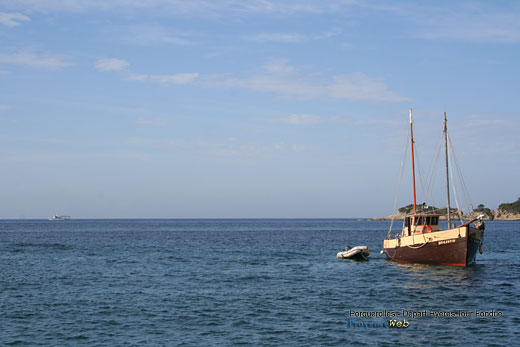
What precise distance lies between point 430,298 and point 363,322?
9.01m

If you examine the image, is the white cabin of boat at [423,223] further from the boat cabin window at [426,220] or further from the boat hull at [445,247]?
the boat hull at [445,247]

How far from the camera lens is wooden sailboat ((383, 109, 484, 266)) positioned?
47.3 m

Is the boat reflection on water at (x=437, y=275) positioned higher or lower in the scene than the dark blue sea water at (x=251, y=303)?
higher

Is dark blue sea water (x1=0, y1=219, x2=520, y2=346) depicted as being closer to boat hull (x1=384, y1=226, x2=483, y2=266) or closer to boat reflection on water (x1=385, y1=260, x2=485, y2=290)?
boat reflection on water (x1=385, y1=260, x2=485, y2=290)

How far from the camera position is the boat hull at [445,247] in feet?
155

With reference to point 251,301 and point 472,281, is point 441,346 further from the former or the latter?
point 472,281

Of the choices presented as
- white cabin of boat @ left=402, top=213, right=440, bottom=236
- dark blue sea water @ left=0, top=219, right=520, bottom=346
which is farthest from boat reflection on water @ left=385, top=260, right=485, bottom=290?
white cabin of boat @ left=402, top=213, right=440, bottom=236

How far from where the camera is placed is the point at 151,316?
94.6 ft

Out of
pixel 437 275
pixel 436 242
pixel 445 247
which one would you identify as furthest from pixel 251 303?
pixel 445 247

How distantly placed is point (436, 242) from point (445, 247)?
3.10 feet

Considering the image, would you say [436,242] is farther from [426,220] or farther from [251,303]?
[251,303]

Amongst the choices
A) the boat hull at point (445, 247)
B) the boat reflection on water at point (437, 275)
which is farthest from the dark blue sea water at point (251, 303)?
the boat hull at point (445, 247)

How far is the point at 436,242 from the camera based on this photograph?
49156mm

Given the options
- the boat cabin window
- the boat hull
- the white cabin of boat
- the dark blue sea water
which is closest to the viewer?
the dark blue sea water
